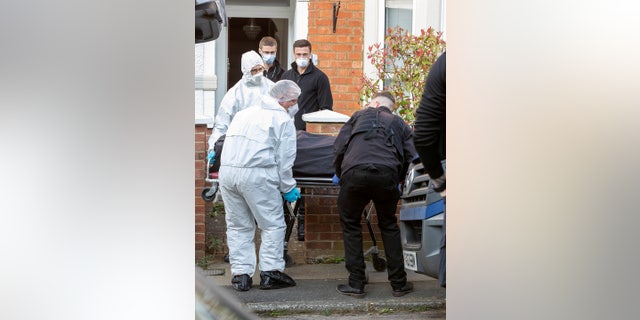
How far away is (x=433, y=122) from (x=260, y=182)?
113 inches

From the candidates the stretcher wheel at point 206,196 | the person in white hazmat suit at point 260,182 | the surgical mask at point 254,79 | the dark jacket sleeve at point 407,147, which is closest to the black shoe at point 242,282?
the person in white hazmat suit at point 260,182

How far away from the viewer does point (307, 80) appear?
790 centimetres

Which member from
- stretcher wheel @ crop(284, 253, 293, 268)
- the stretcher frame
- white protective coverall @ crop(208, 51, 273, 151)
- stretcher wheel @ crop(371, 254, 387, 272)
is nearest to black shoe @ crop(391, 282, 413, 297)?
the stretcher frame

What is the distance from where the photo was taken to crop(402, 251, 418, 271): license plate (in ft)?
18.5

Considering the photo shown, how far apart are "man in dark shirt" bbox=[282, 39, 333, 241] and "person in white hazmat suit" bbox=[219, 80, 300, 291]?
137 centimetres

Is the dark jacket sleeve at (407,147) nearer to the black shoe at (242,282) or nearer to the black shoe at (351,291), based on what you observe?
the black shoe at (351,291)

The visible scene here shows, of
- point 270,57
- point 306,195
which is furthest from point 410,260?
point 270,57

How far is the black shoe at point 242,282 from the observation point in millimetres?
6395

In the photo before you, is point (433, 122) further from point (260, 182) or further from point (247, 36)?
point (247, 36)
